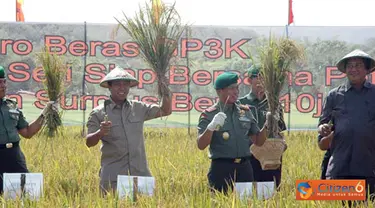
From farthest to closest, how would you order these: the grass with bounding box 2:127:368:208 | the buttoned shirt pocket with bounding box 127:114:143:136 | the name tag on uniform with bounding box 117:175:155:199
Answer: the buttoned shirt pocket with bounding box 127:114:143:136 < the name tag on uniform with bounding box 117:175:155:199 < the grass with bounding box 2:127:368:208

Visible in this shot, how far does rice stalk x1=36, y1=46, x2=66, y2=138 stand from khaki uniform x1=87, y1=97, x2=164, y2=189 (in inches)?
43.9

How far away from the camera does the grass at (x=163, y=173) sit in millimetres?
3160

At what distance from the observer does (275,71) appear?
14.8ft

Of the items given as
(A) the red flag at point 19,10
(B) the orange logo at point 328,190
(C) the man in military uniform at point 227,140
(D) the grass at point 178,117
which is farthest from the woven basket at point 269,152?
(A) the red flag at point 19,10

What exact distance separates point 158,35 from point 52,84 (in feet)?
7.79

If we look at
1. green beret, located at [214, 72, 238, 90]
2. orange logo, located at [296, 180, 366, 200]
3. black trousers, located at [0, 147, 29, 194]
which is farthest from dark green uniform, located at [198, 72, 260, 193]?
black trousers, located at [0, 147, 29, 194]

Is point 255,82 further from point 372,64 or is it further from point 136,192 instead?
point 136,192

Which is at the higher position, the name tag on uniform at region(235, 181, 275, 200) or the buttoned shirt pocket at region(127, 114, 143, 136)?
the buttoned shirt pocket at region(127, 114, 143, 136)

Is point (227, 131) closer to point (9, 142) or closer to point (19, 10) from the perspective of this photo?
point (9, 142)

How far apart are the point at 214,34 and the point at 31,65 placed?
12.1 feet

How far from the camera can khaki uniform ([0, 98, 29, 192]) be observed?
173 inches

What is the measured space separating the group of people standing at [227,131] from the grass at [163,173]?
31 centimetres

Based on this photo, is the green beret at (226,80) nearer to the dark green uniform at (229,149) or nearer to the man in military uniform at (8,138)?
the dark green uniform at (229,149)

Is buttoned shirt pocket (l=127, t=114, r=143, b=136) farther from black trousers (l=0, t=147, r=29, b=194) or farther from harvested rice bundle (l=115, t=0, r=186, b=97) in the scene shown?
black trousers (l=0, t=147, r=29, b=194)
